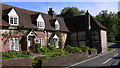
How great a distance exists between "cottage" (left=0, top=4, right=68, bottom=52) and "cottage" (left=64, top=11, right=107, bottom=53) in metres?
4.69

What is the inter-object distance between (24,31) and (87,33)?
1573cm

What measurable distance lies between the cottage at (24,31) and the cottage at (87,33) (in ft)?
15.4

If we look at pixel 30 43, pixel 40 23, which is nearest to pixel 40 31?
pixel 40 23

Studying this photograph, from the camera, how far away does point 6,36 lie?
20.6 metres

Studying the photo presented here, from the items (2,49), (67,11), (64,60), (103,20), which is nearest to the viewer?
(64,60)

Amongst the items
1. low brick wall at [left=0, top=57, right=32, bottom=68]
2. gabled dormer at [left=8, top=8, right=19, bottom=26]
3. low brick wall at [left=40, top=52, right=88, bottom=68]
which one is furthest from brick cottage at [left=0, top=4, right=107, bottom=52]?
low brick wall at [left=0, top=57, right=32, bottom=68]

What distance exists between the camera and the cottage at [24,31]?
20.9 m

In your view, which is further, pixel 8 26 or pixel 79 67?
pixel 8 26

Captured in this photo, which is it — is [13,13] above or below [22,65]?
above

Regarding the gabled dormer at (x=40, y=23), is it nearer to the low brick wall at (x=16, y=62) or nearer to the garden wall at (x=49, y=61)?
the garden wall at (x=49, y=61)

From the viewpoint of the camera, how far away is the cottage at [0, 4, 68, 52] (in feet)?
68.5

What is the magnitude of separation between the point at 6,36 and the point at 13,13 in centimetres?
392

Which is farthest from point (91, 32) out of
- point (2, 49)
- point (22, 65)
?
→ point (22, 65)

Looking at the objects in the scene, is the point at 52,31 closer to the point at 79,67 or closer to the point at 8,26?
the point at 8,26
